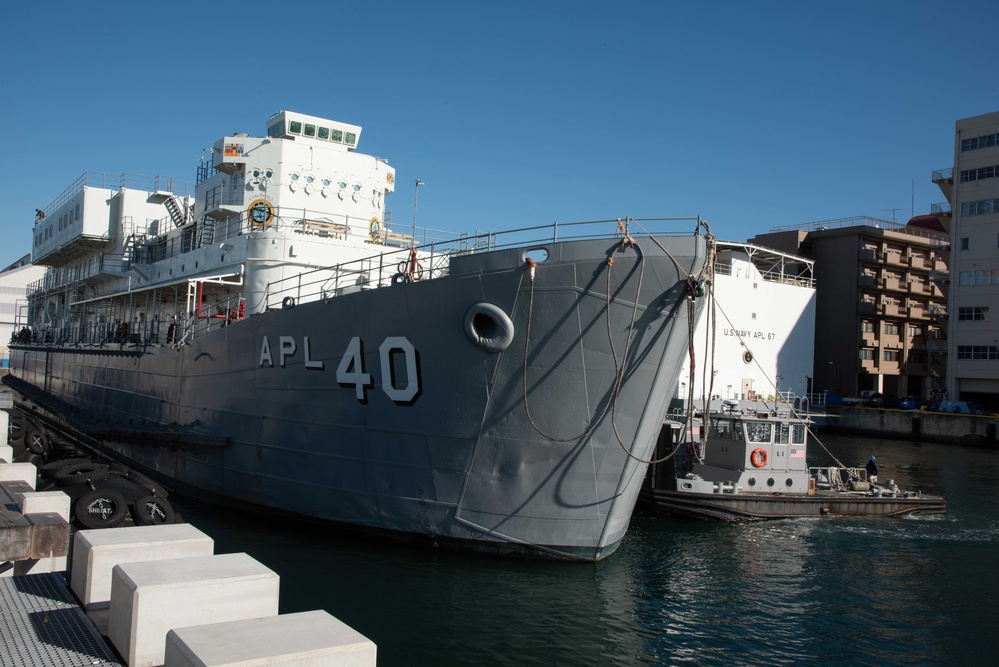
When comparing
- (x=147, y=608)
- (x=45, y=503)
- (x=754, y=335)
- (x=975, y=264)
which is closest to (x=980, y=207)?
(x=975, y=264)

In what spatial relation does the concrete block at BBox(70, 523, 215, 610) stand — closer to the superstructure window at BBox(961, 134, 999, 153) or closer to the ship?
the ship

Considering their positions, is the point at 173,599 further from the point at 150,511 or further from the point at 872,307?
the point at 872,307

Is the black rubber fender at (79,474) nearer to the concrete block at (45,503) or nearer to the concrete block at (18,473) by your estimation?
the concrete block at (18,473)

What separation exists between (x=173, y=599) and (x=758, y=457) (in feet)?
50.4

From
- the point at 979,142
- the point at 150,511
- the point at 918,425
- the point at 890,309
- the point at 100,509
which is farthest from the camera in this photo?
the point at 890,309

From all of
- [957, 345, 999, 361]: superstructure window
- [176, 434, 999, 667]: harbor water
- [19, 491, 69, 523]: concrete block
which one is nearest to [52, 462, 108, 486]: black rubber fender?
[176, 434, 999, 667]: harbor water

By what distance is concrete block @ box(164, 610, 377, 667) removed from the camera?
382 cm

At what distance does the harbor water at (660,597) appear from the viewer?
867 centimetres

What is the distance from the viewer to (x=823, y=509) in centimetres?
1745

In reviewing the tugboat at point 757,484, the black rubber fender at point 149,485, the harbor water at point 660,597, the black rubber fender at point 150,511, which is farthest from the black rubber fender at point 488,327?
the tugboat at point 757,484

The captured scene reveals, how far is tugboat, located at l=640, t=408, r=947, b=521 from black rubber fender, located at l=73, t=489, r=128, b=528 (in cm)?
1101

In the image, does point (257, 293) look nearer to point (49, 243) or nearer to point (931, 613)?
point (931, 613)

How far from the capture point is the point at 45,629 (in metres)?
5.00

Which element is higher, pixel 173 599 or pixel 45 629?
pixel 173 599
